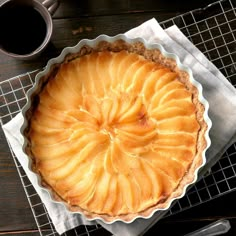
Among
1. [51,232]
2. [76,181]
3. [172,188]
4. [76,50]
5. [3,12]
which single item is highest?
[3,12]

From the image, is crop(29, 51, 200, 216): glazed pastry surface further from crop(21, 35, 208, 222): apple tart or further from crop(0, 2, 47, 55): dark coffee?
crop(0, 2, 47, 55): dark coffee

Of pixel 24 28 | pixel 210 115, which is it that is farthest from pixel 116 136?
pixel 24 28

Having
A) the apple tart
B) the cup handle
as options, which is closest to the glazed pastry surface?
the apple tart

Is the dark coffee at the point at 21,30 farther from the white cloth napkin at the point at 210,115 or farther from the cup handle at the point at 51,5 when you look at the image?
the white cloth napkin at the point at 210,115

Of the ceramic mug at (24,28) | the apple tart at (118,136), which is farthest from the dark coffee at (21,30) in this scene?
the apple tart at (118,136)

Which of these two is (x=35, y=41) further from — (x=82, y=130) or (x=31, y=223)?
(x=31, y=223)

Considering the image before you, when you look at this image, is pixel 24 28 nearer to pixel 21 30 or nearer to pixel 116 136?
pixel 21 30

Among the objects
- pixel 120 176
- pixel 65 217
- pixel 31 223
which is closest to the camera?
pixel 120 176

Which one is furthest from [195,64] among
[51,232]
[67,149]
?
[51,232]
